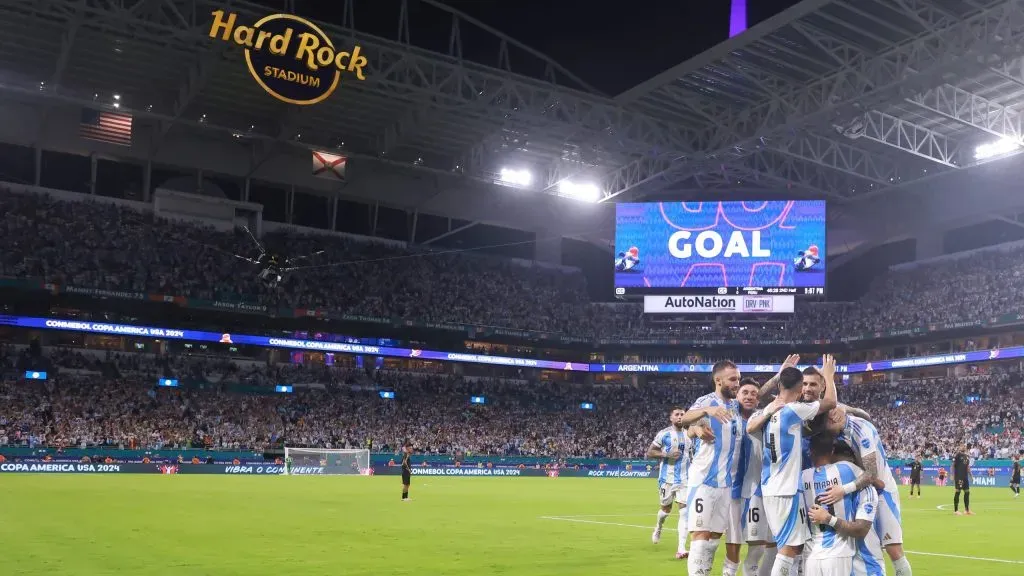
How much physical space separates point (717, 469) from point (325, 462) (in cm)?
4446

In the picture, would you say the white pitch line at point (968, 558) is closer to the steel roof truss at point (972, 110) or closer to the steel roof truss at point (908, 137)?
the steel roof truss at point (972, 110)

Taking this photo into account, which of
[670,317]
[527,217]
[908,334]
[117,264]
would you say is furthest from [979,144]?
[117,264]

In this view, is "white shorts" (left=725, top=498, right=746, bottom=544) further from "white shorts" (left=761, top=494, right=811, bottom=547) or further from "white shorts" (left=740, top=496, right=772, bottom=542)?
"white shorts" (left=761, top=494, right=811, bottom=547)

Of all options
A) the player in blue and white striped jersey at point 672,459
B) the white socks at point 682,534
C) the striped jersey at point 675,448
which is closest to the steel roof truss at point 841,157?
the striped jersey at point 675,448

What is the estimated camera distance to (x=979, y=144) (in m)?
55.0

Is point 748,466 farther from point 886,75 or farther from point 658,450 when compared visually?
point 886,75

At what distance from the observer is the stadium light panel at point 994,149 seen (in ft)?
170

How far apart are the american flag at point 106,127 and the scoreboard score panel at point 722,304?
111ft

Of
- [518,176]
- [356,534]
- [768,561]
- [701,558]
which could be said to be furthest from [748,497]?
[518,176]

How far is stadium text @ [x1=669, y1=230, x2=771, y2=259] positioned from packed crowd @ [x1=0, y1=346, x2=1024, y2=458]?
1507 cm

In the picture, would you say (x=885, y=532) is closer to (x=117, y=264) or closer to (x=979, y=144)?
(x=979, y=144)

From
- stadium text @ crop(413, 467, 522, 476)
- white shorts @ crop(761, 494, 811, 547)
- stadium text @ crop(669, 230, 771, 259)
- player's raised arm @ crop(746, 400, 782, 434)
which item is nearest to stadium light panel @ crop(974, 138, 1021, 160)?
stadium text @ crop(669, 230, 771, 259)

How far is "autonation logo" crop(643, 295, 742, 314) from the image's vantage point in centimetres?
6406

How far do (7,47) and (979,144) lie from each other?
51.7m
